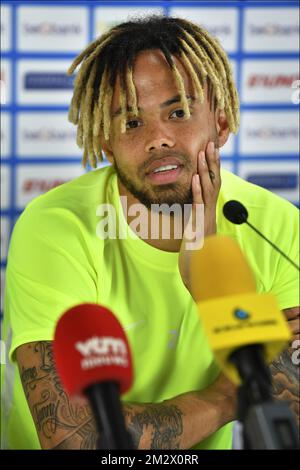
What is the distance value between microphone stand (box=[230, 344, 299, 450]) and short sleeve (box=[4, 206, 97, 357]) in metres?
0.63

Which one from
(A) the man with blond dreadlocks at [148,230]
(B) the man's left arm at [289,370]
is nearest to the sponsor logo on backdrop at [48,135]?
(A) the man with blond dreadlocks at [148,230]

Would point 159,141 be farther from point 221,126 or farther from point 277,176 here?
point 277,176

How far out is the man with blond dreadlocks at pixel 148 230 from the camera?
47.9 inches

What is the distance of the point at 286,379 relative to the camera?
4.14 feet

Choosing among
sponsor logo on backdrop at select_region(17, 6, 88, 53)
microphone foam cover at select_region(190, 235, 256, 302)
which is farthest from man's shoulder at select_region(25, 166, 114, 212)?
microphone foam cover at select_region(190, 235, 256, 302)

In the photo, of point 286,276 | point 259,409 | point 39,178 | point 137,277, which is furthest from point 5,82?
point 259,409

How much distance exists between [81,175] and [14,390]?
1.59 feet

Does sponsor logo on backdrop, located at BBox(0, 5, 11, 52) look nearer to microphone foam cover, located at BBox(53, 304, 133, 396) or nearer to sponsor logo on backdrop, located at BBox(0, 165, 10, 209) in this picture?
sponsor logo on backdrop, located at BBox(0, 165, 10, 209)

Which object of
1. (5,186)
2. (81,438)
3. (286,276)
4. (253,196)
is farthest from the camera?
(5,186)

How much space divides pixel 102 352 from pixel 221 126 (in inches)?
36.2

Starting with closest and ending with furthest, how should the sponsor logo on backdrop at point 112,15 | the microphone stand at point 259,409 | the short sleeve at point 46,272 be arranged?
the microphone stand at point 259,409 < the short sleeve at point 46,272 < the sponsor logo on backdrop at point 112,15

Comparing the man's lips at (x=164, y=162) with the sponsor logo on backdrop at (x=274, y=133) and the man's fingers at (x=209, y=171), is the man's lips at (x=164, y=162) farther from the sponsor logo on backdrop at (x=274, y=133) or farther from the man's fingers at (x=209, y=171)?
the sponsor logo on backdrop at (x=274, y=133)

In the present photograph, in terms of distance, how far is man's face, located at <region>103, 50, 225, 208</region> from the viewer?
125 cm

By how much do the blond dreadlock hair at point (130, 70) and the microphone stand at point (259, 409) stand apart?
76cm
